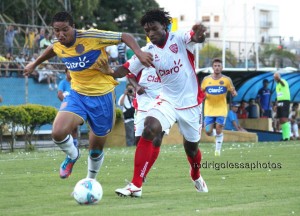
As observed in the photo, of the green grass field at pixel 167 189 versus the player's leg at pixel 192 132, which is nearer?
the green grass field at pixel 167 189

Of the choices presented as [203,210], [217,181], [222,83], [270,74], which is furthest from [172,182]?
[270,74]

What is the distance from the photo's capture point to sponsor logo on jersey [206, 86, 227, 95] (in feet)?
67.9

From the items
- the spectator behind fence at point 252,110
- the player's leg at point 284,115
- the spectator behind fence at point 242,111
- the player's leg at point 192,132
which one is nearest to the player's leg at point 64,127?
the player's leg at point 192,132

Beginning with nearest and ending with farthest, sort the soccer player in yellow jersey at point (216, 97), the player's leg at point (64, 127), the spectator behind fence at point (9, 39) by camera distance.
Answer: the player's leg at point (64, 127) → the soccer player in yellow jersey at point (216, 97) → the spectator behind fence at point (9, 39)

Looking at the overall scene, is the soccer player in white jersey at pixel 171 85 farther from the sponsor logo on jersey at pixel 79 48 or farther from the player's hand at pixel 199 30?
the sponsor logo on jersey at pixel 79 48

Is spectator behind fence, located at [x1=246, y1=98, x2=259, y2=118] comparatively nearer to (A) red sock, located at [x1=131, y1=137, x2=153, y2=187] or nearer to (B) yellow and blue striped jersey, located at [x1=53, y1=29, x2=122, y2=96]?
(B) yellow and blue striped jersey, located at [x1=53, y1=29, x2=122, y2=96]

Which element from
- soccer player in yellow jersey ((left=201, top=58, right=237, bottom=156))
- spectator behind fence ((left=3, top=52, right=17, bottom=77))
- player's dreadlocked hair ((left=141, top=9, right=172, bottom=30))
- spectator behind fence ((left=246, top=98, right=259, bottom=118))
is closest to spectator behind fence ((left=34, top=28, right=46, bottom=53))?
spectator behind fence ((left=3, top=52, right=17, bottom=77))

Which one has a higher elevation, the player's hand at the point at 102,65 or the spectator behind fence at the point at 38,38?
the player's hand at the point at 102,65

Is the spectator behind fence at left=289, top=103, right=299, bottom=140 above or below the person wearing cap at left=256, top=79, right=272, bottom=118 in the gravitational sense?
below

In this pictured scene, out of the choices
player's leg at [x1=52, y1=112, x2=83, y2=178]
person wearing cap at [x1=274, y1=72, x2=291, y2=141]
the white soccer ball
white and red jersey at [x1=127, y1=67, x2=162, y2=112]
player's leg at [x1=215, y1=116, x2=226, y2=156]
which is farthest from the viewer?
Result: person wearing cap at [x1=274, y1=72, x2=291, y2=141]

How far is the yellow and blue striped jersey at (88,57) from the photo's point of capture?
10.7 meters

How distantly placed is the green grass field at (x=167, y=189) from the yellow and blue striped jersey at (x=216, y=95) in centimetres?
273

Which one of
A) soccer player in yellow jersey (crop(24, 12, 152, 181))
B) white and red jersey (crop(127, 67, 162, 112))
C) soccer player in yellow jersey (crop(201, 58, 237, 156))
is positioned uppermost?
soccer player in yellow jersey (crop(24, 12, 152, 181))

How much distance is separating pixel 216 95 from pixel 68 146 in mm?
10238
